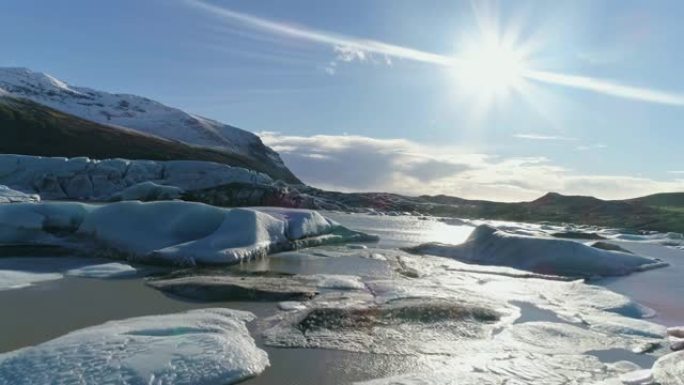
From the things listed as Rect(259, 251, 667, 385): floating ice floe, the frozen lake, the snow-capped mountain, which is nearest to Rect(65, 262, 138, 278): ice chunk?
the frozen lake

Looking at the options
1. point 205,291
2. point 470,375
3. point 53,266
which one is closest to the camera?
point 470,375

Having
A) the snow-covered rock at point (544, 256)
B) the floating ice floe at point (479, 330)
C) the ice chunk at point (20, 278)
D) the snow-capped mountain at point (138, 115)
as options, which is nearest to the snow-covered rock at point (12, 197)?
the ice chunk at point (20, 278)

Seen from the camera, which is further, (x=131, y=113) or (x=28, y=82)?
(x=28, y=82)

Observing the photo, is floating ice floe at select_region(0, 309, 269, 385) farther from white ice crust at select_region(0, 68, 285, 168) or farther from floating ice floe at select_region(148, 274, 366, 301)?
white ice crust at select_region(0, 68, 285, 168)

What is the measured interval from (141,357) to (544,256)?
1733 centimetres

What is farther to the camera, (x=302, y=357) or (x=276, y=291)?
(x=276, y=291)

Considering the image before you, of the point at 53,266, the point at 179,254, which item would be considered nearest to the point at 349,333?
the point at 179,254

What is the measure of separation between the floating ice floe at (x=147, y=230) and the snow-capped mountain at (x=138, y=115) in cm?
11666

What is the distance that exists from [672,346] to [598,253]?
503 inches

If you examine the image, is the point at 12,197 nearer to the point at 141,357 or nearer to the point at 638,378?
the point at 141,357

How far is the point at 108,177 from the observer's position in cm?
5597

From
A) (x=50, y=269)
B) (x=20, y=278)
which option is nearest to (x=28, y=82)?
(x=50, y=269)

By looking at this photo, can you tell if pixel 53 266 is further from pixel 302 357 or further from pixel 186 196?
pixel 186 196

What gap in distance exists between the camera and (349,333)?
9219 millimetres
